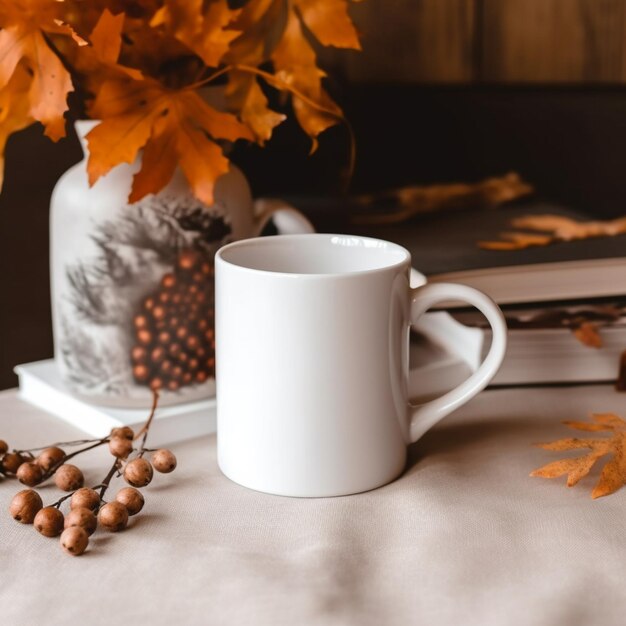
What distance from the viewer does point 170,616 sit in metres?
0.45

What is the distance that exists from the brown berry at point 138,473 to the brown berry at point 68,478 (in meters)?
0.03

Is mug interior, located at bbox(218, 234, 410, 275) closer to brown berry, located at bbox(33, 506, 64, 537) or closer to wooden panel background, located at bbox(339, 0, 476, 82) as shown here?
brown berry, located at bbox(33, 506, 64, 537)

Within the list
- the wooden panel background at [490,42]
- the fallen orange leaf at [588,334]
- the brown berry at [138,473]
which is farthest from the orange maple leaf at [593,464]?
the wooden panel background at [490,42]

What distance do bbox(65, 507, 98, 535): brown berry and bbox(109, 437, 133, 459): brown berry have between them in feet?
0.24

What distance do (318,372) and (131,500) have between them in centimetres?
13

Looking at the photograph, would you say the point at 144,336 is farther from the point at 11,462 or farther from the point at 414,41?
the point at 414,41

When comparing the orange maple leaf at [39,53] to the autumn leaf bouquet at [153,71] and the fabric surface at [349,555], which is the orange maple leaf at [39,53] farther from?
the fabric surface at [349,555]

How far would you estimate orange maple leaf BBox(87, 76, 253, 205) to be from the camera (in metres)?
0.58

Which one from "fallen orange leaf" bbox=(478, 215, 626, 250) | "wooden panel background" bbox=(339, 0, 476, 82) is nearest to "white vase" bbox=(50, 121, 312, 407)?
"fallen orange leaf" bbox=(478, 215, 626, 250)

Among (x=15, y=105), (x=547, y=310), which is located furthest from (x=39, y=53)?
(x=547, y=310)

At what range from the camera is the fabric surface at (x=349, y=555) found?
0.45 m

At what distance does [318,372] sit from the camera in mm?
544

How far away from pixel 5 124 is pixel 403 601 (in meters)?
0.39

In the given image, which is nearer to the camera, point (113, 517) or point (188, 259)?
point (113, 517)
